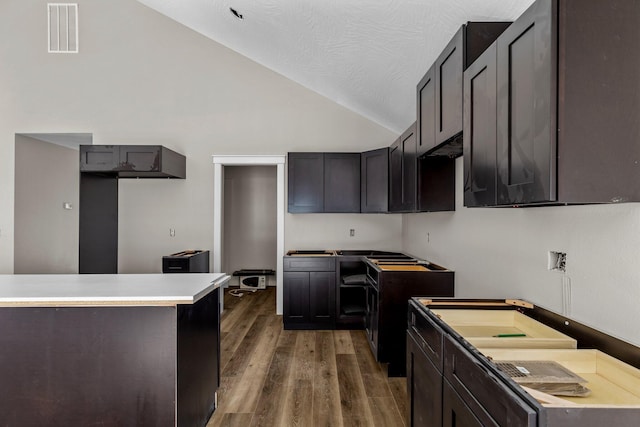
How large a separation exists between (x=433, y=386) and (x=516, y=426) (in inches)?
28.5

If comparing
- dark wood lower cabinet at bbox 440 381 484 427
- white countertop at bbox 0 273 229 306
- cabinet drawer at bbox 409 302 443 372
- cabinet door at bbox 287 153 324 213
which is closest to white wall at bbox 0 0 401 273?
cabinet door at bbox 287 153 324 213

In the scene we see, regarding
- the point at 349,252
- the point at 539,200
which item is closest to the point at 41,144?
the point at 349,252

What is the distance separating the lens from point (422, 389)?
180cm

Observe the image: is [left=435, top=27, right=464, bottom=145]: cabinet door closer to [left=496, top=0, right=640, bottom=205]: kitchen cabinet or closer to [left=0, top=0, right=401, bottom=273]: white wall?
[left=496, top=0, right=640, bottom=205]: kitchen cabinet

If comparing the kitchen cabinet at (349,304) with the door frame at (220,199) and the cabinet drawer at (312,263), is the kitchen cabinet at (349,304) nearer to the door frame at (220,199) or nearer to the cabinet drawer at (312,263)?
the cabinet drawer at (312,263)

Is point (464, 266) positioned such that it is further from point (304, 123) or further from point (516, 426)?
point (304, 123)

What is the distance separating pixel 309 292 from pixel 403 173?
1866 mm

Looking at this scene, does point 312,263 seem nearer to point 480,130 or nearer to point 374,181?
point 374,181

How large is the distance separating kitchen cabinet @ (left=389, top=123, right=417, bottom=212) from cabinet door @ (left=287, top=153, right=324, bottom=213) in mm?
991

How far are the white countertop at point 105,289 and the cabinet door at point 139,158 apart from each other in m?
1.98

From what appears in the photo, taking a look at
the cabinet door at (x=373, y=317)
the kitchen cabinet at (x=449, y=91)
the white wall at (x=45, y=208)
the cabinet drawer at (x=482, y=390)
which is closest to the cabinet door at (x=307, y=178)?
the cabinet door at (x=373, y=317)

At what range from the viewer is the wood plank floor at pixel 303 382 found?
8.08ft

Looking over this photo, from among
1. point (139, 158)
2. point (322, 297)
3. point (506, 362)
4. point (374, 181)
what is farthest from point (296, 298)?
point (506, 362)

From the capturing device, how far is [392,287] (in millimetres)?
3061
